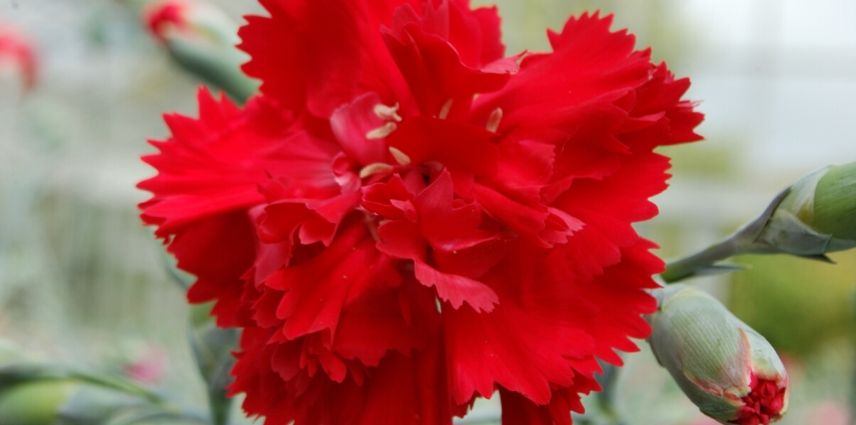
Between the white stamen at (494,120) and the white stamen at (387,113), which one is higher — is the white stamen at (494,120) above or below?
below

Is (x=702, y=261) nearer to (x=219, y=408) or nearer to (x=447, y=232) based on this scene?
(x=447, y=232)

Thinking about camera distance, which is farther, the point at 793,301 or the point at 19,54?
the point at 793,301

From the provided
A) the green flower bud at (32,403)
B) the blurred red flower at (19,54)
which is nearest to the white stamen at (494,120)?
the green flower bud at (32,403)

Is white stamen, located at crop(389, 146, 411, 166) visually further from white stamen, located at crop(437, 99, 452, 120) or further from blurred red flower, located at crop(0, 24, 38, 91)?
blurred red flower, located at crop(0, 24, 38, 91)

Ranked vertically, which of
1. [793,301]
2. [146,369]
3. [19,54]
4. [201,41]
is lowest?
[793,301]

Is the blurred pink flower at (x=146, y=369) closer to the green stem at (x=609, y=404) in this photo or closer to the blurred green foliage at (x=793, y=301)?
the green stem at (x=609, y=404)

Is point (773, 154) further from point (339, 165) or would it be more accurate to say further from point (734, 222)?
point (339, 165)

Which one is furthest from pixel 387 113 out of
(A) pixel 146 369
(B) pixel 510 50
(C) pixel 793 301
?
(C) pixel 793 301
